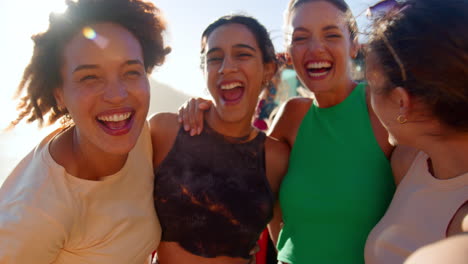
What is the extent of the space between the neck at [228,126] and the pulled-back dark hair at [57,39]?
2.02ft

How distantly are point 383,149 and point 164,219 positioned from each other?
1227 millimetres

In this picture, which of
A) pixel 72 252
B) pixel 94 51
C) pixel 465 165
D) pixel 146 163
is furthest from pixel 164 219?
pixel 465 165

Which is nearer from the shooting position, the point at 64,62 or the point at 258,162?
the point at 64,62

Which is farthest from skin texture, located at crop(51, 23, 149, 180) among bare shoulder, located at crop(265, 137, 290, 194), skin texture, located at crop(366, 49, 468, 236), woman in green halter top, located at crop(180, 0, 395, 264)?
skin texture, located at crop(366, 49, 468, 236)

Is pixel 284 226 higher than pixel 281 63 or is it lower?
lower

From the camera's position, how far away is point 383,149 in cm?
182

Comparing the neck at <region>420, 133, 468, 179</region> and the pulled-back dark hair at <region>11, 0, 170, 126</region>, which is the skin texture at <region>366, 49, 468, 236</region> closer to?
the neck at <region>420, 133, 468, 179</region>

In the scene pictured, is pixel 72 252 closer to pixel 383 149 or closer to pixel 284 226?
pixel 284 226

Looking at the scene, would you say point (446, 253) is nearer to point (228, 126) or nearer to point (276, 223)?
point (228, 126)

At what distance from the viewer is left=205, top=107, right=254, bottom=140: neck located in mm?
2201

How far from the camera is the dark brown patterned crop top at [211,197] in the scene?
1.90 metres

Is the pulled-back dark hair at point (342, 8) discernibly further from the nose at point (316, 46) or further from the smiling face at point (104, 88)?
the smiling face at point (104, 88)

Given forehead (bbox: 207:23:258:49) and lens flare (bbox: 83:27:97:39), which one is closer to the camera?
lens flare (bbox: 83:27:97:39)

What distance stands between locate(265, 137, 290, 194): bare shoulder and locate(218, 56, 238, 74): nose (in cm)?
52
